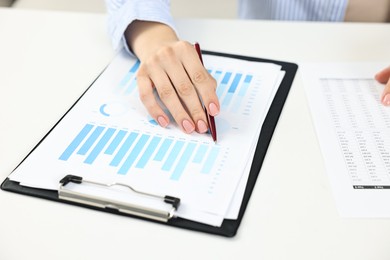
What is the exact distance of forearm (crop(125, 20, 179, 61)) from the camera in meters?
0.86

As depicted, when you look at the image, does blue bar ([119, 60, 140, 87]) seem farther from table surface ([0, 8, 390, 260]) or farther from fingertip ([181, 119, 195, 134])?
fingertip ([181, 119, 195, 134])

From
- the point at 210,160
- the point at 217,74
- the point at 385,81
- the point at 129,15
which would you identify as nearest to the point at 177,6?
the point at 129,15

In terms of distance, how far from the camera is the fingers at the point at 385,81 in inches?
29.8

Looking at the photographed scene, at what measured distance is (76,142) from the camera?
2.24 feet

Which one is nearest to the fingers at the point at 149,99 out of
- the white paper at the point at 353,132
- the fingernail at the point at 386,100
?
the white paper at the point at 353,132

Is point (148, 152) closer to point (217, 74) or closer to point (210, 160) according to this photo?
point (210, 160)

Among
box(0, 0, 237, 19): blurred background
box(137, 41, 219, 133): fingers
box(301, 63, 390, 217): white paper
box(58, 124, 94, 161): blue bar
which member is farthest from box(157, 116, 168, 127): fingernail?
box(0, 0, 237, 19): blurred background

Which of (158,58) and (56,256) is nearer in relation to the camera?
(56,256)

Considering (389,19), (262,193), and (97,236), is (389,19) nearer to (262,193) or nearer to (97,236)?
(262,193)

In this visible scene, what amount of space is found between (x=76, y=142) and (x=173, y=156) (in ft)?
0.48

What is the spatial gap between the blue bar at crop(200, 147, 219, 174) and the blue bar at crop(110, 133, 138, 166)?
0.11m

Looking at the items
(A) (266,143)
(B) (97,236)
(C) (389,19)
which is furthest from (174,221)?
(C) (389,19)

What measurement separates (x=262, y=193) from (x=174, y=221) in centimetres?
12

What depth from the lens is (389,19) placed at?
1.12 metres
